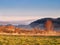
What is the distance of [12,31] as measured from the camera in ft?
94.4

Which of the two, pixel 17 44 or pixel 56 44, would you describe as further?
pixel 56 44

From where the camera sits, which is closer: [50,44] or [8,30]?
[50,44]

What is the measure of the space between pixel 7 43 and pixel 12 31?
1219 cm

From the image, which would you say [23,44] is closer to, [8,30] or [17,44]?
[17,44]

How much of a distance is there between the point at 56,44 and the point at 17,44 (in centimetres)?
285

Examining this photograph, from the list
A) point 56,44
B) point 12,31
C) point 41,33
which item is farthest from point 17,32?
point 56,44

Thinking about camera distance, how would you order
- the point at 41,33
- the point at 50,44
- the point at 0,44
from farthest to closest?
the point at 41,33
the point at 50,44
the point at 0,44

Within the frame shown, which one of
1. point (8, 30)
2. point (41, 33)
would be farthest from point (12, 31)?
point (41, 33)

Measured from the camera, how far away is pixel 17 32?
93.1 feet

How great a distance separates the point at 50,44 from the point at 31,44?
1.50 metres

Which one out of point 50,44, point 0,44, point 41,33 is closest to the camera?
point 0,44

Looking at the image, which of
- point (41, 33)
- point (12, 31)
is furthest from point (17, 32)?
point (41, 33)

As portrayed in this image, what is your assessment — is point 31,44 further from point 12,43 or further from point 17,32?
point 17,32

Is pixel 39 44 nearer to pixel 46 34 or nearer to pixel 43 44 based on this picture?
pixel 43 44
